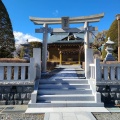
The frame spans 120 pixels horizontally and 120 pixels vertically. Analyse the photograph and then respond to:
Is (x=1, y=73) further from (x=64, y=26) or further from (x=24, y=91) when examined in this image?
(x=64, y=26)

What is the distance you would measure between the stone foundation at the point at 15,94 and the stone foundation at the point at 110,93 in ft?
9.53

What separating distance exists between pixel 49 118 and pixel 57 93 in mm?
2083

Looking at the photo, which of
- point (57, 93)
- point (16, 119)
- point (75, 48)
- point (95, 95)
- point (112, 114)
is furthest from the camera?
point (75, 48)

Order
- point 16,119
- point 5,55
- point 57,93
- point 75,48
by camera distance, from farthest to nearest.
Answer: point 75,48 → point 5,55 → point 57,93 → point 16,119

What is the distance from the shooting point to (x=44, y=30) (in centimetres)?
1038

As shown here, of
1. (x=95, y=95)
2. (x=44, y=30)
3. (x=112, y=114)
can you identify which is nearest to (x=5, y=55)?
(x=44, y=30)

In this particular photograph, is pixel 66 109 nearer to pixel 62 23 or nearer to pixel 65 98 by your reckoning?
pixel 65 98

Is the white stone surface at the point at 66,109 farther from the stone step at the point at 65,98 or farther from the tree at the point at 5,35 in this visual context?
the tree at the point at 5,35

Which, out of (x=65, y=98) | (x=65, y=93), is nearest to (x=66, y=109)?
(x=65, y=98)

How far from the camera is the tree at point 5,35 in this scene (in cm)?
954

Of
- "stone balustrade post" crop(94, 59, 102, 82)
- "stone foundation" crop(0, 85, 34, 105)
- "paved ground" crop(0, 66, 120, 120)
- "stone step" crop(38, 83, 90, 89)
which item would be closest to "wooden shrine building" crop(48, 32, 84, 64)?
"stone step" crop(38, 83, 90, 89)

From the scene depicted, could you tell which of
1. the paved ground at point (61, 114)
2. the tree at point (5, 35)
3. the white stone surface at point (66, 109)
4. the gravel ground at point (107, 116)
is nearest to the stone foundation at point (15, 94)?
the paved ground at point (61, 114)

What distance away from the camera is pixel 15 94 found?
6.68 m

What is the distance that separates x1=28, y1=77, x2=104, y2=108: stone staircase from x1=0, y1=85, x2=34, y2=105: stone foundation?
1.53 feet
